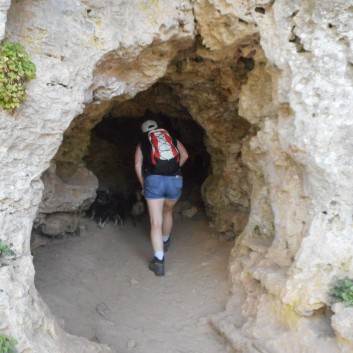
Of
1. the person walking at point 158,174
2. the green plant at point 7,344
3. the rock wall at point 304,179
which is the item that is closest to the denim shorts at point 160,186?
the person walking at point 158,174

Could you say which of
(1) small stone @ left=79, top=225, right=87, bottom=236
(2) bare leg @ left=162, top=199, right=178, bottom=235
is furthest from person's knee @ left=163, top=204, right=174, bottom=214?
(1) small stone @ left=79, top=225, right=87, bottom=236

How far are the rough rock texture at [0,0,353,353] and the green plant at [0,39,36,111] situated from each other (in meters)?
0.11

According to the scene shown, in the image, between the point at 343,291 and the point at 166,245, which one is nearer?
the point at 343,291

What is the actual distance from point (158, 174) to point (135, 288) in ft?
4.24

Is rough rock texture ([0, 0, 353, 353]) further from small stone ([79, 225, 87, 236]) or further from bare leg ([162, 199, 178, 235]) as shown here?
small stone ([79, 225, 87, 236])

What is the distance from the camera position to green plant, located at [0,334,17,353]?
2.38 metres

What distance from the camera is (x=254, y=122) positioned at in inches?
160

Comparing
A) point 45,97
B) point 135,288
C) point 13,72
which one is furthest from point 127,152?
point 13,72

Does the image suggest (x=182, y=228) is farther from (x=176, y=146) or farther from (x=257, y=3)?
(x=257, y=3)

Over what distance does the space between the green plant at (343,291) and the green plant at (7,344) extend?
7.43 feet

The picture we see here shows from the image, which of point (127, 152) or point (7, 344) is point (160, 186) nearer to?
point (7, 344)

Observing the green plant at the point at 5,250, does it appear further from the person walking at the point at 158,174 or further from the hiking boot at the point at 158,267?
the hiking boot at the point at 158,267

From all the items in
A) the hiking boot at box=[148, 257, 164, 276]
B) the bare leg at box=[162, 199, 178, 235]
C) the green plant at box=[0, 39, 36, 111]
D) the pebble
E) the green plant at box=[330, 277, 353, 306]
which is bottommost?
the pebble

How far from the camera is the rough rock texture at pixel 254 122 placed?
9.31 feet
